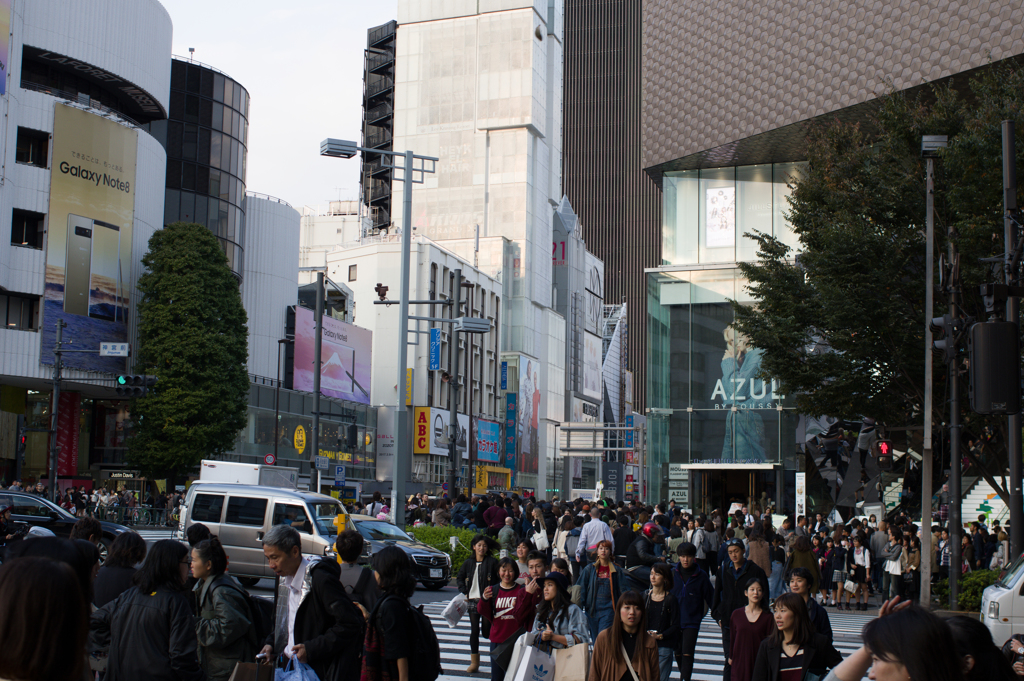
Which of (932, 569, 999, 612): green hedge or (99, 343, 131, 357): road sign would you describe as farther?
(99, 343, 131, 357): road sign

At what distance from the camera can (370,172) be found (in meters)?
97.8

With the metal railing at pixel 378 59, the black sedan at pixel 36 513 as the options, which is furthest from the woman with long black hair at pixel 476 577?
the metal railing at pixel 378 59

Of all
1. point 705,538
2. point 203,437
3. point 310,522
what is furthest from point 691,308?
point 310,522

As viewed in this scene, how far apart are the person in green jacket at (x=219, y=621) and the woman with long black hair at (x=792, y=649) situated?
3.39 meters

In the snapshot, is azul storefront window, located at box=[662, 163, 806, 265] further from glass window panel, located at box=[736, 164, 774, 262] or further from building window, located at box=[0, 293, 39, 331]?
building window, located at box=[0, 293, 39, 331]

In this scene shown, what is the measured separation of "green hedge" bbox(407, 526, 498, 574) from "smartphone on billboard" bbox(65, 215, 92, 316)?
24.4 meters

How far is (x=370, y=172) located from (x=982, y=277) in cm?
8342

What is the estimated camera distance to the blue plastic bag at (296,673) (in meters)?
6.10

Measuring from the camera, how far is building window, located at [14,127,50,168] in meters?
41.8

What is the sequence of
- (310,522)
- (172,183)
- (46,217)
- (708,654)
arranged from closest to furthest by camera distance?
(708,654) → (310,522) → (46,217) → (172,183)

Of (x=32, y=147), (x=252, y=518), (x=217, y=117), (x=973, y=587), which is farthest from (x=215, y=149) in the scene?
(x=973, y=587)

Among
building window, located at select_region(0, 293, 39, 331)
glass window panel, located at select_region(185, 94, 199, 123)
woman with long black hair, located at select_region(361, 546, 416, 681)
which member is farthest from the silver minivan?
glass window panel, located at select_region(185, 94, 199, 123)

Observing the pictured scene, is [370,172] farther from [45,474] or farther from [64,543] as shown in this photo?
[64,543]

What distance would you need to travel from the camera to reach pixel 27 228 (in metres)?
42.2
